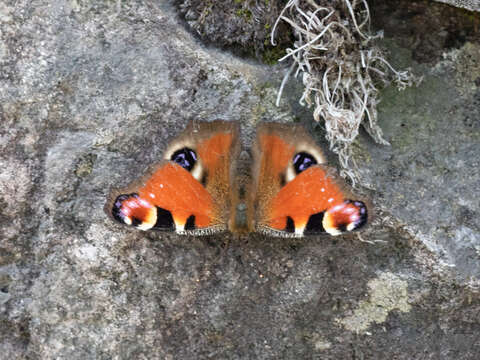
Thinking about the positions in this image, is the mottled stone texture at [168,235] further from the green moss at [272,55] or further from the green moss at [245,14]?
the green moss at [245,14]

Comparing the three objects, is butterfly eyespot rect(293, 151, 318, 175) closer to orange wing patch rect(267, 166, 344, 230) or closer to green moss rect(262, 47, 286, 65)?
orange wing patch rect(267, 166, 344, 230)

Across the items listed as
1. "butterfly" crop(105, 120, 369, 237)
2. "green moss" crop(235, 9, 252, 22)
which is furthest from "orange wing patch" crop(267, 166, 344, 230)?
"green moss" crop(235, 9, 252, 22)

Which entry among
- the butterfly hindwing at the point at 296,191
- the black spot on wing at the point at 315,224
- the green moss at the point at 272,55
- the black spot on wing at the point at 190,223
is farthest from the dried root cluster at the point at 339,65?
the black spot on wing at the point at 190,223

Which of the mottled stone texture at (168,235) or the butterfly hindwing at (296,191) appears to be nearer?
the butterfly hindwing at (296,191)

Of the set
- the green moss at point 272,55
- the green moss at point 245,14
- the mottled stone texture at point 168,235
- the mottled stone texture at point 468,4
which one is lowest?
Result: the mottled stone texture at point 168,235

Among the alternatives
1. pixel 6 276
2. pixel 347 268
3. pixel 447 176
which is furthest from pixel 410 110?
pixel 6 276

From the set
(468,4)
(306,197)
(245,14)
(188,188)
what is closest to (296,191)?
(306,197)

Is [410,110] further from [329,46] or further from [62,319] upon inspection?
[62,319]
